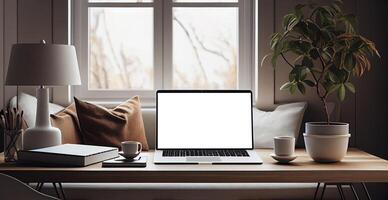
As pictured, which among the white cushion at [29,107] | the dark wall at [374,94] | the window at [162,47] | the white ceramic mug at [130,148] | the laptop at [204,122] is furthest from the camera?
the window at [162,47]

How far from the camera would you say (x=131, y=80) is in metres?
3.39

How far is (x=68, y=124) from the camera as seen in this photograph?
2801 mm

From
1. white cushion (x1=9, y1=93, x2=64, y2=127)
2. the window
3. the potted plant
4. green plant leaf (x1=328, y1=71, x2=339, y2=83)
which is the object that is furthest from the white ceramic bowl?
white cushion (x1=9, y1=93, x2=64, y2=127)

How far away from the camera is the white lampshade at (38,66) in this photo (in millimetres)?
2348

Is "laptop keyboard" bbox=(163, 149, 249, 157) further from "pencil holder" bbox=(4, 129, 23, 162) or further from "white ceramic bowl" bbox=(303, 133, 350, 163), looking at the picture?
"pencil holder" bbox=(4, 129, 23, 162)

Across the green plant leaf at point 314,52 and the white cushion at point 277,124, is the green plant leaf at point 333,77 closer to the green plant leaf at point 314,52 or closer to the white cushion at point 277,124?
the green plant leaf at point 314,52

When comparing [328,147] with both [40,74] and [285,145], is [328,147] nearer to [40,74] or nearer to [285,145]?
[285,145]

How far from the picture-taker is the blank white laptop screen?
2709mm

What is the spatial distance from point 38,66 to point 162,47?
44.2 inches

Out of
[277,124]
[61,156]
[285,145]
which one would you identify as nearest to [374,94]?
[277,124]

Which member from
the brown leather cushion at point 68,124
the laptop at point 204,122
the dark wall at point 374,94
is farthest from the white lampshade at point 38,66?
the dark wall at point 374,94

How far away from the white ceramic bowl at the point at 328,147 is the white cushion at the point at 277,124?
576mm

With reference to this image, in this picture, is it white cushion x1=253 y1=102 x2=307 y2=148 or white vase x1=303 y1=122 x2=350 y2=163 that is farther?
white cushion x1=253 y1=102 x2=307 y2=148

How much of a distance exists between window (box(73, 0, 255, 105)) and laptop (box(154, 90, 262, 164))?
24.0 inches
